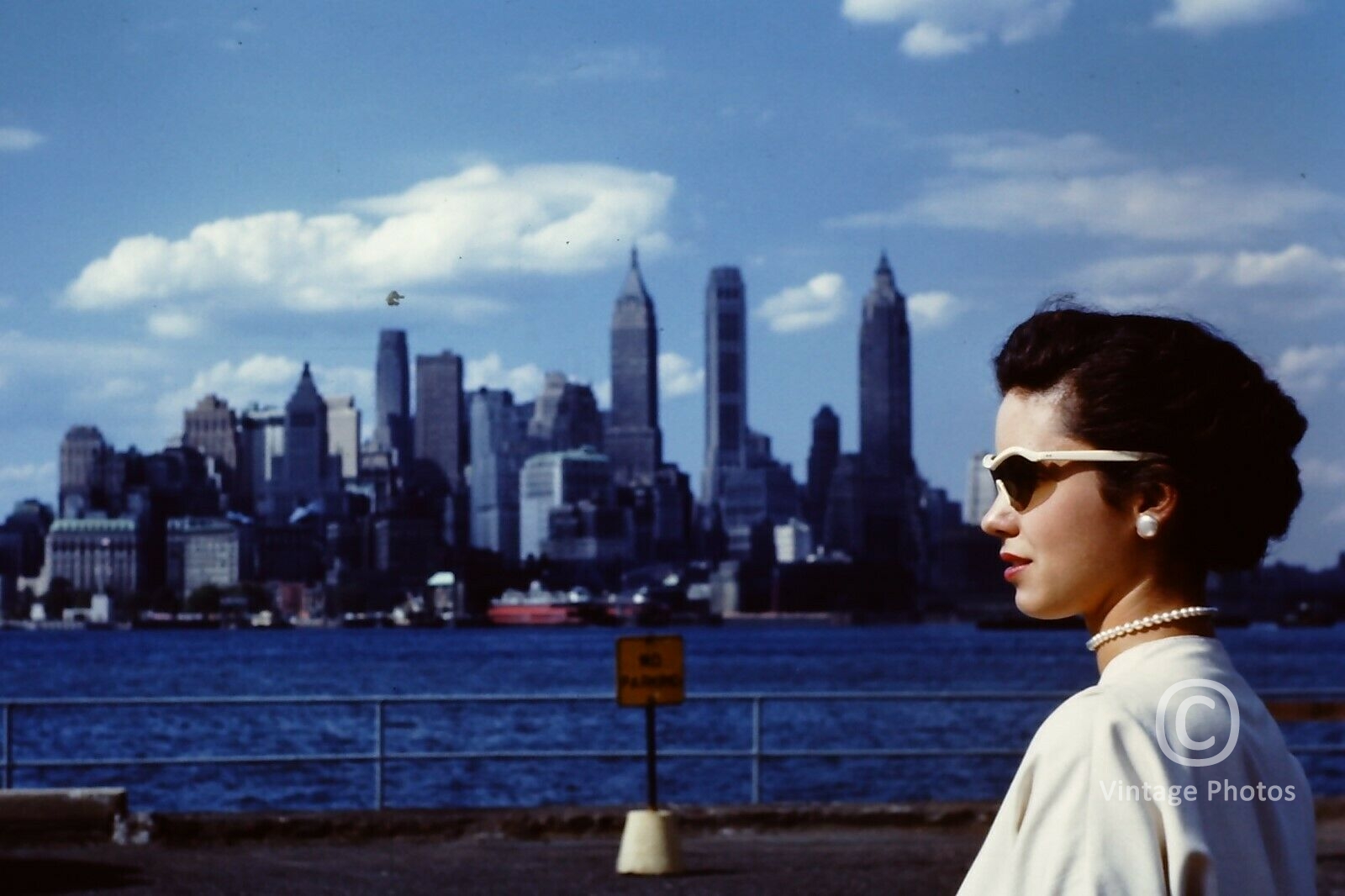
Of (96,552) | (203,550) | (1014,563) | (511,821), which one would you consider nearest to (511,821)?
(511,821)

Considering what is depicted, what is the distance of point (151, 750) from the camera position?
192ft

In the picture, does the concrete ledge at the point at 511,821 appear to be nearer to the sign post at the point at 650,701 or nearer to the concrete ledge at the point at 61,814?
the concrete ledge at the point at 61,814

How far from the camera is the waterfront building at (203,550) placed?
6924 inches

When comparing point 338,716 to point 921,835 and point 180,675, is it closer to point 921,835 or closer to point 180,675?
point 180,675

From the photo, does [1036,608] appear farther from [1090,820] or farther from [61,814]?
[61,814]

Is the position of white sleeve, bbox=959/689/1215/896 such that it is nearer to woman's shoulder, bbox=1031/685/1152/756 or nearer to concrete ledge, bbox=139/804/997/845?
woman's shoulder, bbox=1031/685/1152/756

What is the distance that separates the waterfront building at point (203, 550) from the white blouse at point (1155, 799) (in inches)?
6942

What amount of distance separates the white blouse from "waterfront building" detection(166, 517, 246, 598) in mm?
176318

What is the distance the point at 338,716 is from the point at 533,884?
68692 millimetres

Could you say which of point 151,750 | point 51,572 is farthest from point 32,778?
point 51,572

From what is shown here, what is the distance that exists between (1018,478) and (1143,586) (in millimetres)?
150

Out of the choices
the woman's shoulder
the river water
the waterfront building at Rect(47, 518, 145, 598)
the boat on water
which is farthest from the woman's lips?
the boat on water

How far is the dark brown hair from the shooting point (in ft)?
6.68

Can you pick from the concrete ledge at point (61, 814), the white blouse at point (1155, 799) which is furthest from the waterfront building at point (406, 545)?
the white blouse at point (1155, 799)
